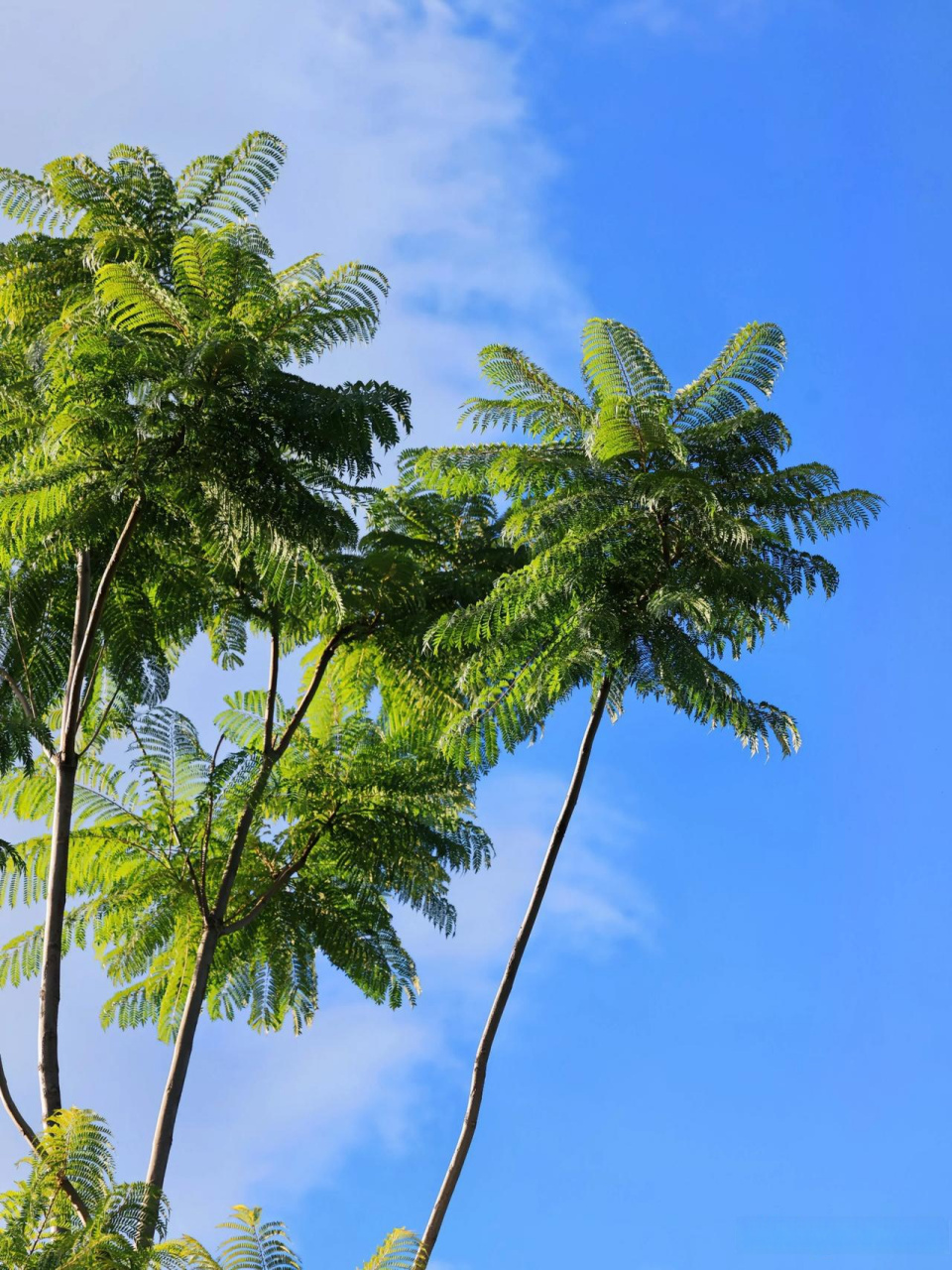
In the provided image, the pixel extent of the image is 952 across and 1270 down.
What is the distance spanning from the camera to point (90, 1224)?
20.1ft

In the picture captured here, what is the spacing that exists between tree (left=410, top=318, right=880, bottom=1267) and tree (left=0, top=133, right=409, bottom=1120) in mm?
1117

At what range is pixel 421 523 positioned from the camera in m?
10.7

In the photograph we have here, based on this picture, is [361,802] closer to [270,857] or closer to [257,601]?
[270,857]

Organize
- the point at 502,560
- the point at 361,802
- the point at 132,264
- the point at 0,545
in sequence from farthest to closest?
1. the point at 502,560
2. the point at 361,802
3. the point at 0,545
4. the point at 132,264

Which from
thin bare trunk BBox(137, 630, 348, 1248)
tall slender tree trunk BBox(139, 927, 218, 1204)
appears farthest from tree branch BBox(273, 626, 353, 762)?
tall slender tree trunk BBox(139, 927, 218, 1204)

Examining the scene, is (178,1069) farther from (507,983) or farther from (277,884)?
(507,983)

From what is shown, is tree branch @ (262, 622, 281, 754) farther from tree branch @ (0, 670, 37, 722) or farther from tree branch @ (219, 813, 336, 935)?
tree branch @ (0, 670, 37, 722)

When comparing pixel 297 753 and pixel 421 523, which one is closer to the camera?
pixel 297 753

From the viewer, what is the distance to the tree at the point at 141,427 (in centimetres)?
822

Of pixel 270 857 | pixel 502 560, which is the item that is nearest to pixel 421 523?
pixel 502 560

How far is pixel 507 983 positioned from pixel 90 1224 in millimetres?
3382

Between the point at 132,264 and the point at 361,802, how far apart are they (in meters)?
3.53

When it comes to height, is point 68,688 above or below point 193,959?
above

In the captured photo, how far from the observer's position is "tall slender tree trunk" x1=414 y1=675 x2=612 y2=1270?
8.38m
